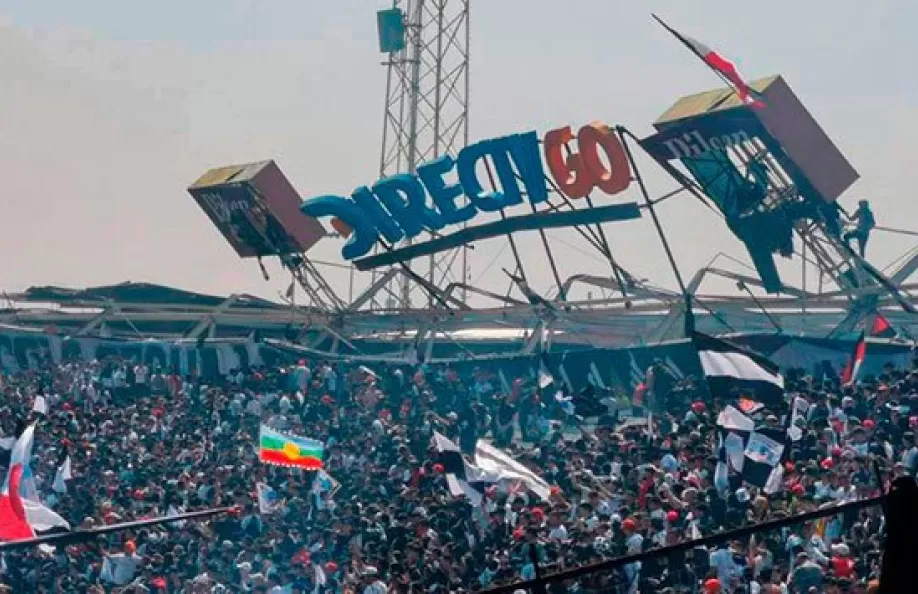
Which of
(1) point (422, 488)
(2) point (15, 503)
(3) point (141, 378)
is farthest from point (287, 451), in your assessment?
(3) point (141, 378)

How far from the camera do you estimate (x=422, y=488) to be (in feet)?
77.2

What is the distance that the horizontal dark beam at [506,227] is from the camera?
30.9 metres

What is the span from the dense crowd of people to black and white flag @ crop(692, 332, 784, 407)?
0.83 metres

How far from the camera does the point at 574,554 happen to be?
17547mm

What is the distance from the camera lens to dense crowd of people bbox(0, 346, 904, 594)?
16.9 m

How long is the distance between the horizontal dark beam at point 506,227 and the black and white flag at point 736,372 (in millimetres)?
12508

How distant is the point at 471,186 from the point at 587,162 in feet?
8.62

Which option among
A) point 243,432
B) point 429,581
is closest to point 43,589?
point 243,432

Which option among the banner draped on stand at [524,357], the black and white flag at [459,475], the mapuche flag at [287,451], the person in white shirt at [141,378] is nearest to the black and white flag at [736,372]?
the black and white flag at [459,475]

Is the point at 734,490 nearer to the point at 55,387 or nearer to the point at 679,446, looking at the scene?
the point at 679,446

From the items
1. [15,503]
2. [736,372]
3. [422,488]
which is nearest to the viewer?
[15,503]

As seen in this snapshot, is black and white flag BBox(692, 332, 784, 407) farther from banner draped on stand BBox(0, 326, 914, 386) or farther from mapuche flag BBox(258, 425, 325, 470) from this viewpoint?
mapuche flag BBox(258, 425, 325, 470)

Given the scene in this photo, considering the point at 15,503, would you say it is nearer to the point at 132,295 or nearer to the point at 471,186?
the point at 471,186

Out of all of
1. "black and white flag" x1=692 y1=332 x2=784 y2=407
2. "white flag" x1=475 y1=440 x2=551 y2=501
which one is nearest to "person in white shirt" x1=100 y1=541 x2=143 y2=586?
"white flag" x1=475 y1=440 x2=551 y2=501
